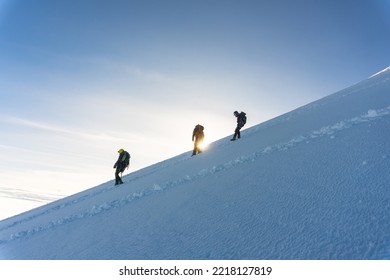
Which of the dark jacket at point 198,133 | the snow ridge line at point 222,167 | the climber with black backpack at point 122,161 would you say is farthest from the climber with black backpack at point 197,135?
the snow ridge line at point 222,167

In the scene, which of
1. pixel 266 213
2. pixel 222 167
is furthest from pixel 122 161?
pixel 266 213

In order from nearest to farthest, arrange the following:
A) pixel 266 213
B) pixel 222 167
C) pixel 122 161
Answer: pixel 266 213 < pixel 222 167 < pixel 122 161

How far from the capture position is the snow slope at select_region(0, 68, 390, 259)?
3.93 meters

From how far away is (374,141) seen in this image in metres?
7.06

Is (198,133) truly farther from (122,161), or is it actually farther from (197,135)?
(122,161)

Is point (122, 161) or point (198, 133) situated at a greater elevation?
point (198, 133)

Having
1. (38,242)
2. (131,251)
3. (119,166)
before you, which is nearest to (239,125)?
(119,166)

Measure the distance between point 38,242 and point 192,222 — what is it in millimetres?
4573

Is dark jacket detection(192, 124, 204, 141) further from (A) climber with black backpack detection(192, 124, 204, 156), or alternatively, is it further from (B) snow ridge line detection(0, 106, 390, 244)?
(B) snow ridge line detection(0, 106, 390, 244)

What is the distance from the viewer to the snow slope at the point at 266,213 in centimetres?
393

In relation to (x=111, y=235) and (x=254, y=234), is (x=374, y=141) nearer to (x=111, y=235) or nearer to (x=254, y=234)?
(x=254, y=234)

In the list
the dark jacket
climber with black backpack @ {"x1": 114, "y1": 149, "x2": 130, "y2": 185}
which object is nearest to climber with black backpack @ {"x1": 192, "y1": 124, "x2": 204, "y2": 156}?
the dark jacket

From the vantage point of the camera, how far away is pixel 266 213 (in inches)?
200
